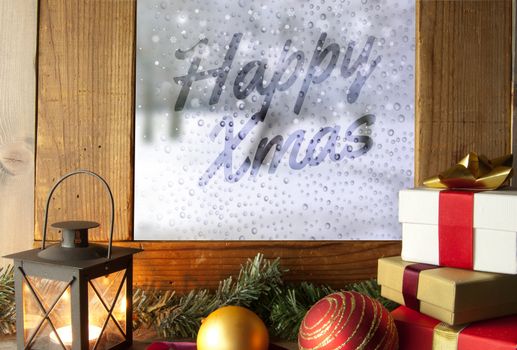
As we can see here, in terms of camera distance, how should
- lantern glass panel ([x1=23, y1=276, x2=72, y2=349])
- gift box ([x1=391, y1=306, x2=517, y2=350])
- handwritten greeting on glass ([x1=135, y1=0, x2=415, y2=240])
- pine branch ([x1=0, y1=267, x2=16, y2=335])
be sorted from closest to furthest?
1. gift box ([x1=391, y1=306, x2=517, y2=350])
2. lantern glass panel ([x1=23, y1=276, x2=72, y2=349])
3. pine branch ([x1=0, y1=267, x2=16, y2=335])
4. handwritten greeting on glass ([x1=135, y1=0, x2=415, y2=240])

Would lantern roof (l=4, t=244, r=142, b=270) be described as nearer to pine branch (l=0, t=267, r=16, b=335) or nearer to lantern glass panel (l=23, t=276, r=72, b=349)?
lantern glass panel (l=23, t=276, r=72, b=349)

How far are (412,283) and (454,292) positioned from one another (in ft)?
0.28

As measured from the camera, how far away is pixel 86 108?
3.47 feet

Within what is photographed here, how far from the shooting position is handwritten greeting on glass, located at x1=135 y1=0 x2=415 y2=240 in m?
1.07

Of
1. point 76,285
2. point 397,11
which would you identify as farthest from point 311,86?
point 76,285

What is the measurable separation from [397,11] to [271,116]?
0.34m

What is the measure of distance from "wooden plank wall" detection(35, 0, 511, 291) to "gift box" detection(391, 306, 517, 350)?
28 cm

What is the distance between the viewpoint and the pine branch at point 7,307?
963 millimetres

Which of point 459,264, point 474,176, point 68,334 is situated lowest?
point 68,334

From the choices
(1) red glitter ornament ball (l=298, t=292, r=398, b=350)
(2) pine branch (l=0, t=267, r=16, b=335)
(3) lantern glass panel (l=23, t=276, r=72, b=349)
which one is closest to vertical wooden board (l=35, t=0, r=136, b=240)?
(2) pine branch (l=0, t=267, r=16, b=335)

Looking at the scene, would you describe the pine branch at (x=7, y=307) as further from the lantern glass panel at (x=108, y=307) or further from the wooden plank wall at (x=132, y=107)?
the lantern glass panel at (x=108, y=307)

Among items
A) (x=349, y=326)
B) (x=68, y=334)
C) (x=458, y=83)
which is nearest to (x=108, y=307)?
(x=68, y=334)

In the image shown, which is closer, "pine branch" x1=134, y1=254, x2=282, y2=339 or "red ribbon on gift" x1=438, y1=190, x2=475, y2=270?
"red ribbon on gift" x1=438, y1=190, x2=475, y2=270

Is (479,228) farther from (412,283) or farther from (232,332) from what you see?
(232,332)
